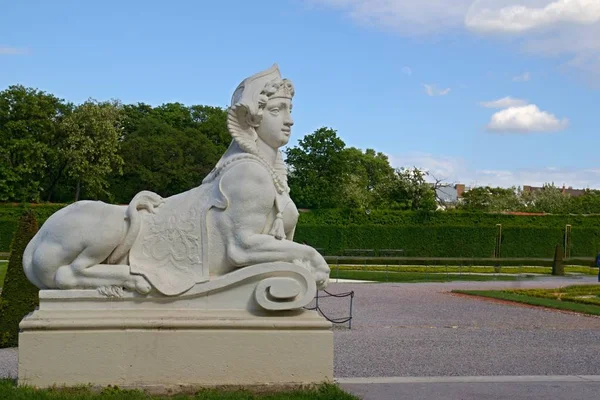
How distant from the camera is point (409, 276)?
28.7 meters

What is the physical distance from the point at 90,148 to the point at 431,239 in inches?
821

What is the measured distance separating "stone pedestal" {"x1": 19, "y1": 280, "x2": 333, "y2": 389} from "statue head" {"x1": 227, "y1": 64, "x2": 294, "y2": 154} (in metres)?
1.37

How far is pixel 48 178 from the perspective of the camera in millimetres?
48594

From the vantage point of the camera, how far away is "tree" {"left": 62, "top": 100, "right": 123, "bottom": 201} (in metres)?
46.2

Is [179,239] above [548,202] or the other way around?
the other way around

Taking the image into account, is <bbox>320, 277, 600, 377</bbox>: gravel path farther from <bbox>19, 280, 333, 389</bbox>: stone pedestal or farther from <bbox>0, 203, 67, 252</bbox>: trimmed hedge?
<bbox>0, 203, 67, 252</bbox>: trimmed hedge

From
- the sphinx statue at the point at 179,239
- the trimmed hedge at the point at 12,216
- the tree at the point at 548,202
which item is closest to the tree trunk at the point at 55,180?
the trimmed hedge at the point at 12,216

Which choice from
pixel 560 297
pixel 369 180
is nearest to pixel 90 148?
pixel 560 297

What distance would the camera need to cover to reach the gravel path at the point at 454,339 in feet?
29.4

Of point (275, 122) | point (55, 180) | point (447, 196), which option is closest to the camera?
point (275, 122)

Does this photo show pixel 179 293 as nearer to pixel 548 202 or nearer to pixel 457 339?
pixel 457 339

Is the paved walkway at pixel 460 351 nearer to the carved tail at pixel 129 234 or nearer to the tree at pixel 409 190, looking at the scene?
the carved tail at pixel 129 234

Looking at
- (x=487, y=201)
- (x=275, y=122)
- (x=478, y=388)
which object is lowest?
(x=478, y=388)

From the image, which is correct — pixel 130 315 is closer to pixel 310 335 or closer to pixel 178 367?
pixel 178 367
